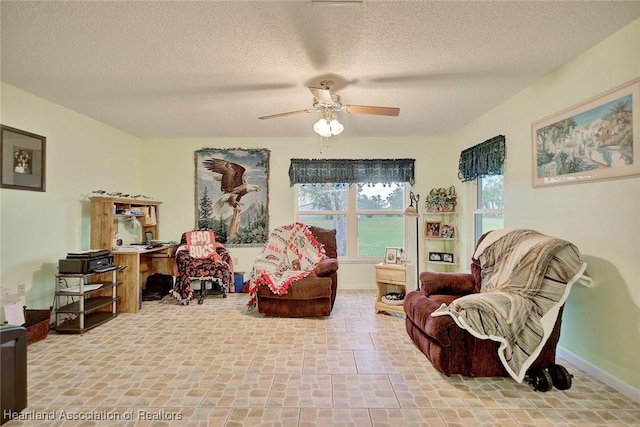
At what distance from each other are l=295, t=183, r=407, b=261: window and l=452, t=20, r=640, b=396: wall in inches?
87.3

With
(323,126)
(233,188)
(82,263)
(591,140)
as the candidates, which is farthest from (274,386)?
(233,188)

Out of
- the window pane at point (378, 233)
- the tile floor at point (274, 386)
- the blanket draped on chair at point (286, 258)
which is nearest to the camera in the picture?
the tile floor at point (274, 386)

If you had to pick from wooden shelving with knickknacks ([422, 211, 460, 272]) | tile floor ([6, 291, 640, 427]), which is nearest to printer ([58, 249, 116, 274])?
tile floor ([6, 291, 640, 427])

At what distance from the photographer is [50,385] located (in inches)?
84.4

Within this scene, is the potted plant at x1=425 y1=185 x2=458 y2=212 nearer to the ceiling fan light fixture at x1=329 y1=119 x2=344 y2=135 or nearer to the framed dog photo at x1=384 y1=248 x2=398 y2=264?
the framed dog photo at x1=384 y1=248 x2=398 y2=264

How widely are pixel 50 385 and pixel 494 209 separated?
440 cm

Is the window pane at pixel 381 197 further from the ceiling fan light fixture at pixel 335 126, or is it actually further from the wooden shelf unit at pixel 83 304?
the wooden shelf unit at pixel 83 304

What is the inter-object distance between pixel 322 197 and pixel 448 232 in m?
1.95

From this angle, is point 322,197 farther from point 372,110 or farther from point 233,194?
point 372,110

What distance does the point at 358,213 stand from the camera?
500 centimetres

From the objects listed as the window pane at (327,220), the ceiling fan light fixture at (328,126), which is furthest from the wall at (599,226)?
the window pane at (327,220)

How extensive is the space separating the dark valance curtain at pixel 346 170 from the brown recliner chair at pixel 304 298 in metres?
1.69

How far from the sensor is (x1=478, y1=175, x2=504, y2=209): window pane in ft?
12.0

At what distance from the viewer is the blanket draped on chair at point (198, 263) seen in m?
4.05
